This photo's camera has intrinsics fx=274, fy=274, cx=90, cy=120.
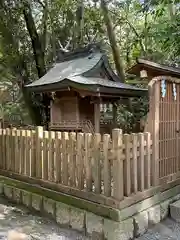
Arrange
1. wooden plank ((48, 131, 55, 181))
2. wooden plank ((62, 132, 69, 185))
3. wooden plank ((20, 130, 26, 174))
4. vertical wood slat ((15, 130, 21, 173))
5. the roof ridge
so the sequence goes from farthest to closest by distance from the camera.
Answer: the roof ridge, vertical wood slat ((15, 130, 21, 173)), wooden plank ((20, 130, 26, 174)), wooden plank ((48, 131, 55, 181)), wooden plank ((62, 132, 69, 185))

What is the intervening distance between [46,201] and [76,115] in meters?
3.28

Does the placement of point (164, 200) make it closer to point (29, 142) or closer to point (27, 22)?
point (29, 142)

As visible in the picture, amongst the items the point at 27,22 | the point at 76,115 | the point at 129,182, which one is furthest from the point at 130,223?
the point at 27,22

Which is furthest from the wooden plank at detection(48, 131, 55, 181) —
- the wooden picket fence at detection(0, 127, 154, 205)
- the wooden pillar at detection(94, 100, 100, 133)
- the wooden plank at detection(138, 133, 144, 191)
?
the wooden pillar at detection(94, 100, 100, 133)

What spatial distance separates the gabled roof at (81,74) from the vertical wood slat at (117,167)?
3379 mm

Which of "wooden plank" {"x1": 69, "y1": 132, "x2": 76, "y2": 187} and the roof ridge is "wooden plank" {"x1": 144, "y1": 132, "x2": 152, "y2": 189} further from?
the roof ridge

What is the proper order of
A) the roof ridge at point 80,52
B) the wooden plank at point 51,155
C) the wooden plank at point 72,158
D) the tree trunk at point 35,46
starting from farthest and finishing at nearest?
the tree trunk at point 35,46, the roof ridge at point 80,52, the wooden plank at point 51,155, the wooden plank at point 72,158

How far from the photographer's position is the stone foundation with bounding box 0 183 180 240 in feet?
12.0

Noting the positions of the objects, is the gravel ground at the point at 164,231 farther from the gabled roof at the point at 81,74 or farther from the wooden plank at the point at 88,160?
the gabled roof at the point at 81,74

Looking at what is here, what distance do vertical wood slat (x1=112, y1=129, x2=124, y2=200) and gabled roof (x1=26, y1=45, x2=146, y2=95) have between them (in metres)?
3.38

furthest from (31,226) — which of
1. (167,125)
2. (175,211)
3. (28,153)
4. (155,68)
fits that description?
(155,68)

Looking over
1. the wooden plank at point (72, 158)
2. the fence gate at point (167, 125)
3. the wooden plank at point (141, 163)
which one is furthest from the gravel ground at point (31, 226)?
the fence gate at point (167, 125)

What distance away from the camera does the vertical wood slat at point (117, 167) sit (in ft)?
11.8

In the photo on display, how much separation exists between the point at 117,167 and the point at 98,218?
0.81 m
